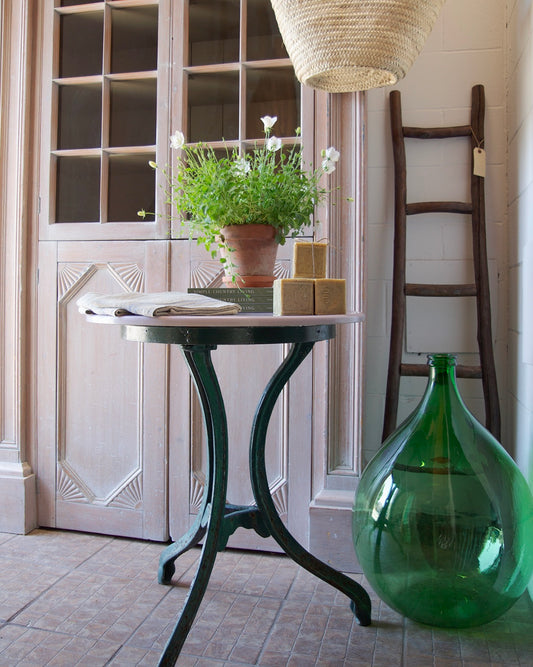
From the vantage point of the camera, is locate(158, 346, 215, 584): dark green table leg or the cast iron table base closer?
the cast iron table base

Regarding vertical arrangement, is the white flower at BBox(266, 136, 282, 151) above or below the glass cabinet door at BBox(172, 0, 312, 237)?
below

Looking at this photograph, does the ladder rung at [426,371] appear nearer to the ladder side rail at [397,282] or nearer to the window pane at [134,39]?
the ladder side rail at [397,282]

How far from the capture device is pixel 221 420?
1.56 metres

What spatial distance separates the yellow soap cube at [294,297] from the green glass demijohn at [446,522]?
45 centimetres

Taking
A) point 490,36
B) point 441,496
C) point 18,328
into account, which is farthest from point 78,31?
point 441,496

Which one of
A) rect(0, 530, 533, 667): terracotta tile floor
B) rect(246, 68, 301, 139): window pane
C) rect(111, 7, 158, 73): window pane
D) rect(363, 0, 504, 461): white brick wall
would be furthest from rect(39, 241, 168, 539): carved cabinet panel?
rect(363, 0, 504, 461): white brick wall

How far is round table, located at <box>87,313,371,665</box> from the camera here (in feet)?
4.32

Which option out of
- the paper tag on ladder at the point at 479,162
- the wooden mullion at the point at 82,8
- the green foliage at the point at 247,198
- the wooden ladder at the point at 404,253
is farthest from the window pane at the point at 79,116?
the paper tag on ladder at the point at 479,162

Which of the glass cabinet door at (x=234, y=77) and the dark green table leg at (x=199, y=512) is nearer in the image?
the dark green table leg at (x=199, y=512)

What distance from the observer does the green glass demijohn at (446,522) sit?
1.54 m

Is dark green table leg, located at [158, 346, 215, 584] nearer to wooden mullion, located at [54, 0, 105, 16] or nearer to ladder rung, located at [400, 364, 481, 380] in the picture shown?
ladder rung, located at [400, 364, 481, 380]

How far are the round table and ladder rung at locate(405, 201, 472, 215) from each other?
2.34ft

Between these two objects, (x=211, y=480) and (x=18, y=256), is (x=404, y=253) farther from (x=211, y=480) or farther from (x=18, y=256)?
(x=18, y=256)

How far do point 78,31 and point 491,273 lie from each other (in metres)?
1.75
